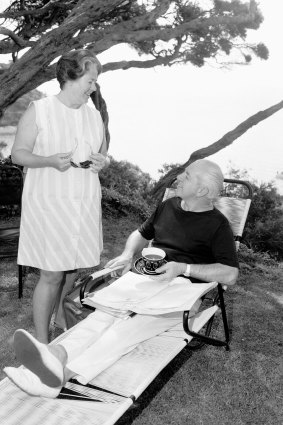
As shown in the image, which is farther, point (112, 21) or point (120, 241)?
point (112, 21)

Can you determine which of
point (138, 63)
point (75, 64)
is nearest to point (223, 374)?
point (75, 64)

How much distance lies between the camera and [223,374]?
248cm

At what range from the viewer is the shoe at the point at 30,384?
1585mm

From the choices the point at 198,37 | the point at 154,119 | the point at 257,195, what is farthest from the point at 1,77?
the point at 154,119

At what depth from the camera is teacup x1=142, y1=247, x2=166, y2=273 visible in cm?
215

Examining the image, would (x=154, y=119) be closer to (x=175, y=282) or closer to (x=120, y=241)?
(x=120, y=241)

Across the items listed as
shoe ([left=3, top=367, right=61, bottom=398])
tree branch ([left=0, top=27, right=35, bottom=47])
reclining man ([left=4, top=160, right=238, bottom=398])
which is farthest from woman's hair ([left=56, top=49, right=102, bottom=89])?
tree branch ([left=0, top=27, right=35, bottom=47])

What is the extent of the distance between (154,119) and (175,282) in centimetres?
2112

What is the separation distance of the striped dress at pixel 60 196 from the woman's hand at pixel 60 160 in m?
0.11

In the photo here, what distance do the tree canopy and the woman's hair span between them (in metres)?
3.73

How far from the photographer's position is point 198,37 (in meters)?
7.39

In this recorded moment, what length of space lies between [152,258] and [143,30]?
5.38 metres

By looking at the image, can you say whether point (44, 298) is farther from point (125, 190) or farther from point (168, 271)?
point (125, 190)

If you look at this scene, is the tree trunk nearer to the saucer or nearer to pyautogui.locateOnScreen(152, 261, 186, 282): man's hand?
the saucer
